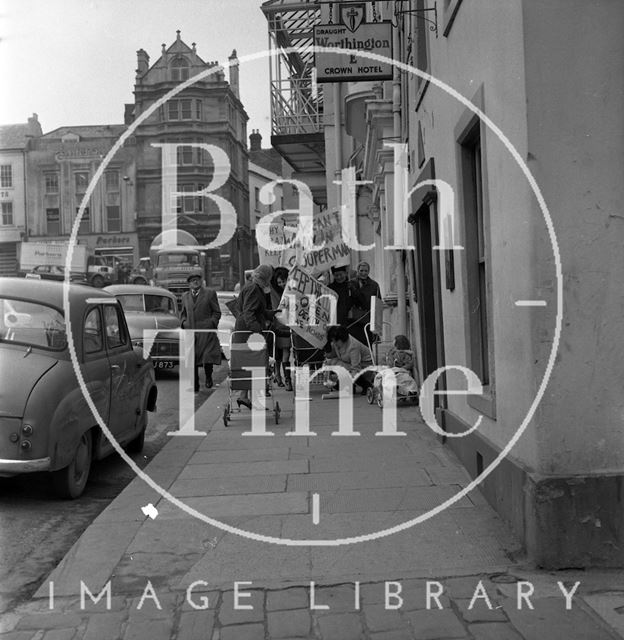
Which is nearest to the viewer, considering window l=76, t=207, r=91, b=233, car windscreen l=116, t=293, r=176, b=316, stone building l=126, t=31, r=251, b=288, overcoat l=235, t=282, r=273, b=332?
overcoat l=235, t=282, r=273, b=332

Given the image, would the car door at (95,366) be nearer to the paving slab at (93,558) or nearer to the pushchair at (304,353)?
the paving slab at (93,558)

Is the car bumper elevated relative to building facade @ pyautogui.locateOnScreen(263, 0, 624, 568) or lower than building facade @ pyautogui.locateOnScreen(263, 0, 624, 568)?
lower

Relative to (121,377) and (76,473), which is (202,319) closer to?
(121,377)

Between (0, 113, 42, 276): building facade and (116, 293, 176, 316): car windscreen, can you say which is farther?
(0, 113, 42, 276): building facade

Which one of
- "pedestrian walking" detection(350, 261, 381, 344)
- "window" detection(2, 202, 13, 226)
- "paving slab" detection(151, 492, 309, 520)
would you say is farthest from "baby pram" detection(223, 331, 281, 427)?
"window" detection(2, 202, 13, 226)

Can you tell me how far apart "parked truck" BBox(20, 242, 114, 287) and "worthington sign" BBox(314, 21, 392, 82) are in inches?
1533

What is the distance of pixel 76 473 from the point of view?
6859mm

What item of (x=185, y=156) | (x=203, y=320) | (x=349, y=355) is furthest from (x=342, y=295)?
(x=185, y=156)

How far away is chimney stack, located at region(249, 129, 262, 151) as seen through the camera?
75887mm

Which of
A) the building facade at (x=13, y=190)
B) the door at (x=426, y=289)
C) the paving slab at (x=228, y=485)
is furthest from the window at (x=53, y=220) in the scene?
the paving slab at (x=228, y=485)

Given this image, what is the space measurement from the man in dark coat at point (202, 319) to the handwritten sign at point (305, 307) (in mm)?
1770

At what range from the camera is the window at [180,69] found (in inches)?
2248

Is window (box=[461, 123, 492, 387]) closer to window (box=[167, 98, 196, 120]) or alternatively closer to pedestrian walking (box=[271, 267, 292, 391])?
pedestrian walking (box=[271, 267, 292, 391])

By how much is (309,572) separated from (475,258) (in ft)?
9.79
